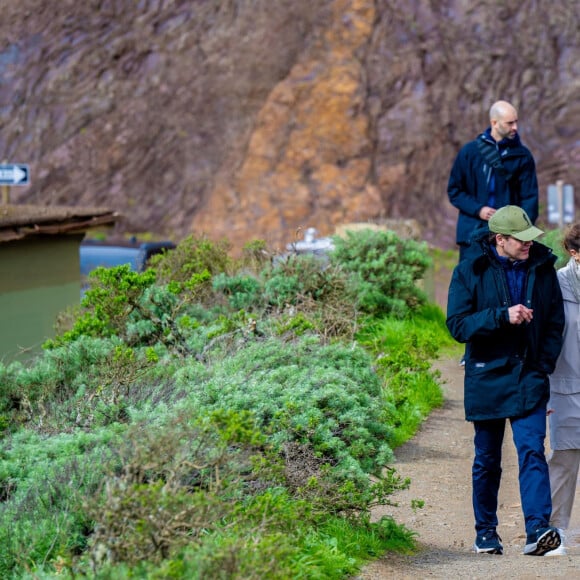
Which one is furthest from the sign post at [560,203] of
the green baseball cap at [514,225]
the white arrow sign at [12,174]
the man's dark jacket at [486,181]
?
the green baseball cap at [514,225]

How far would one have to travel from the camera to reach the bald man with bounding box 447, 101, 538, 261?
996cm

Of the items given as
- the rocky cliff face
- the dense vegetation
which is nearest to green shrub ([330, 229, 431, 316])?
→ the dense vegetation

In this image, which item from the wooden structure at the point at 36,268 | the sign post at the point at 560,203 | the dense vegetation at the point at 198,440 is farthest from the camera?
the sign post at the point at 560,203

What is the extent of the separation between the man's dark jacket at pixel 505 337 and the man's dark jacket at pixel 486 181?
352 cm

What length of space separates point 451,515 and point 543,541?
144 centimetres

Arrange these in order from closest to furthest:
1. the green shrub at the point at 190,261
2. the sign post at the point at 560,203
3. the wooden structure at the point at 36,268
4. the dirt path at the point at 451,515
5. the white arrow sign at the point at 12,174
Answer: the dirt path at the point at 451,515 < the wooden structure at the point at 36,268 < the green shrub at the point at 190,261 < the white arrow sign at the point at 12,174 < the sign post at the point at 560,203

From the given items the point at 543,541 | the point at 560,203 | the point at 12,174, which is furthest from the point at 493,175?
the point at 560,203

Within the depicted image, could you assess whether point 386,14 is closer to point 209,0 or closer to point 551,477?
point 209,0

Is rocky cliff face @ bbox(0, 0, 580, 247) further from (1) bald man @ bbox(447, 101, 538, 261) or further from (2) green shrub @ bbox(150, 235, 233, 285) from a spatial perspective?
(1) bald man @ bbox(447, 101, 538, 261)

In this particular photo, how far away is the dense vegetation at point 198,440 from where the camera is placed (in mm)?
4746

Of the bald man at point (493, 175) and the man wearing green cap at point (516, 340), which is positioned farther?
the bald man at point (493, 175)

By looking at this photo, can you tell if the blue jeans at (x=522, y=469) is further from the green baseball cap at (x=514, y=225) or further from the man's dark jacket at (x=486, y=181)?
the man's dark jacket at (x=486, y=181)

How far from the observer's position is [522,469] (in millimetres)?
6434

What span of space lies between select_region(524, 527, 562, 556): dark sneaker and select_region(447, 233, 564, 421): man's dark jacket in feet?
1.92
